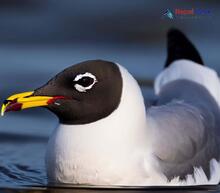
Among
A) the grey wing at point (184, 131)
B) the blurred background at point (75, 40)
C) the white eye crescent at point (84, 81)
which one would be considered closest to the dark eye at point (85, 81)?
the white eye crescent at point (84, 81)

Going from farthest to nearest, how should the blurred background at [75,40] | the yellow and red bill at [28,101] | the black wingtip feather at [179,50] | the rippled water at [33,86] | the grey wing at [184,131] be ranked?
the black wingtip feather at [179,50] < the blurred background at [75,40] < the rippled water at [33,86] < the grey wing at [184,131] < the yellow and red bill at [28,101]

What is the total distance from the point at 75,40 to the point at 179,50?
2040mm

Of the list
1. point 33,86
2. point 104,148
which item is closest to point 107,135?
point 104,148

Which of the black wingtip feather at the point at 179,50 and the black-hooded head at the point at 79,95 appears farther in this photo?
the black wingtip feather at the point at 179,50

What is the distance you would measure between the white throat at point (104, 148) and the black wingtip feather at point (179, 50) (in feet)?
7.89

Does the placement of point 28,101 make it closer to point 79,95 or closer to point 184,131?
point 79,95

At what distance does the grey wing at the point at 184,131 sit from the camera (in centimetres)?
794

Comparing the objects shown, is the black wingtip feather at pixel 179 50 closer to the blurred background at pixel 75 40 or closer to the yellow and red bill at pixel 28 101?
the blurred background at pixel 75 40

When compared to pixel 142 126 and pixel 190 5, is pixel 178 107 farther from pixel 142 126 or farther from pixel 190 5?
pixel 190 5

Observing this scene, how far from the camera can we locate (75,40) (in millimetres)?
12156

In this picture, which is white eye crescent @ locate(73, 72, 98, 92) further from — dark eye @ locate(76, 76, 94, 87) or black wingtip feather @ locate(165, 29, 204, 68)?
black wingtip feather @ locate(165, 29, 204, 68)

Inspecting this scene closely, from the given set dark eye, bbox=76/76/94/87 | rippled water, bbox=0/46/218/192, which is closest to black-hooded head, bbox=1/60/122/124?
dark eye, bbox=76/76/94/87

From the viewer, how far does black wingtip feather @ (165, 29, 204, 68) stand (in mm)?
10258

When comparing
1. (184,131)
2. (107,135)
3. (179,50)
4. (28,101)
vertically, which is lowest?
(184,131)
